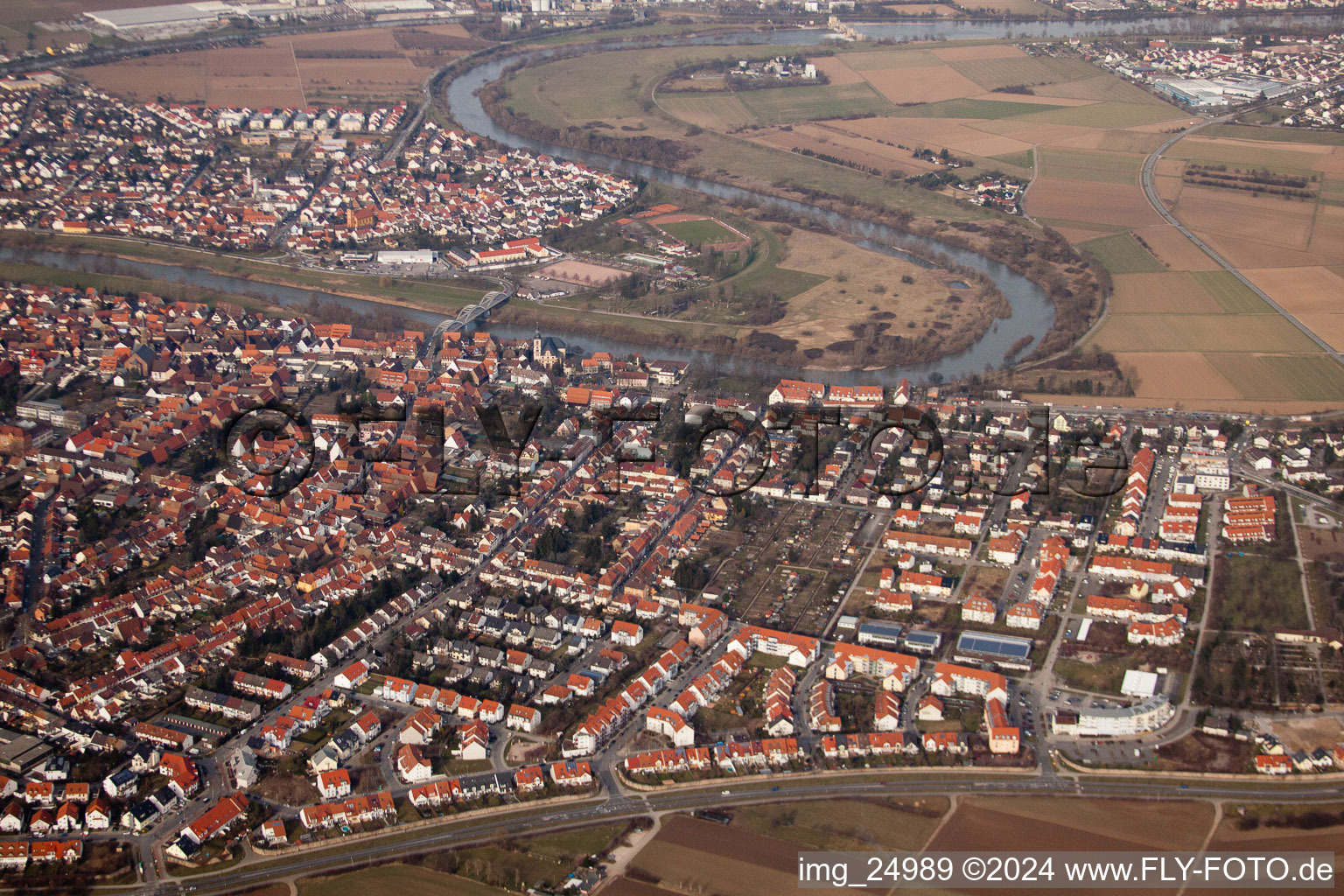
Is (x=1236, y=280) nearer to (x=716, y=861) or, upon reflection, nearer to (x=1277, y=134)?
(x=1277, y=134)

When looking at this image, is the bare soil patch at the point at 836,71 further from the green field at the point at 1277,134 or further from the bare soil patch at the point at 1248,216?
the bare soil patch at the point at 1248,216

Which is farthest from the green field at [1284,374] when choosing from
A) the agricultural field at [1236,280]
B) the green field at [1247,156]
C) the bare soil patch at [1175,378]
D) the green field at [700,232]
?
the green field at [1247,156]

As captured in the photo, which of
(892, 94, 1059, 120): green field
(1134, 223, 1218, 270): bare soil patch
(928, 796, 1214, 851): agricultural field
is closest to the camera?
(928, 796, 1214, 851): agricultural field

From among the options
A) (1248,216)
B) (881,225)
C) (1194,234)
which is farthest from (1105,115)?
(881,225)

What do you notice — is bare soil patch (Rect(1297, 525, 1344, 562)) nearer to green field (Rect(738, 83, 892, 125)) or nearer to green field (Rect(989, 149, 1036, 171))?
green field (Rect(989, 149, 1036, 171))

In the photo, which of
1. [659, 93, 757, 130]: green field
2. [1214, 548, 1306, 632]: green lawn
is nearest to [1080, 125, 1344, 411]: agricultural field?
[1214, 548, 1306, 632]: green lawn
